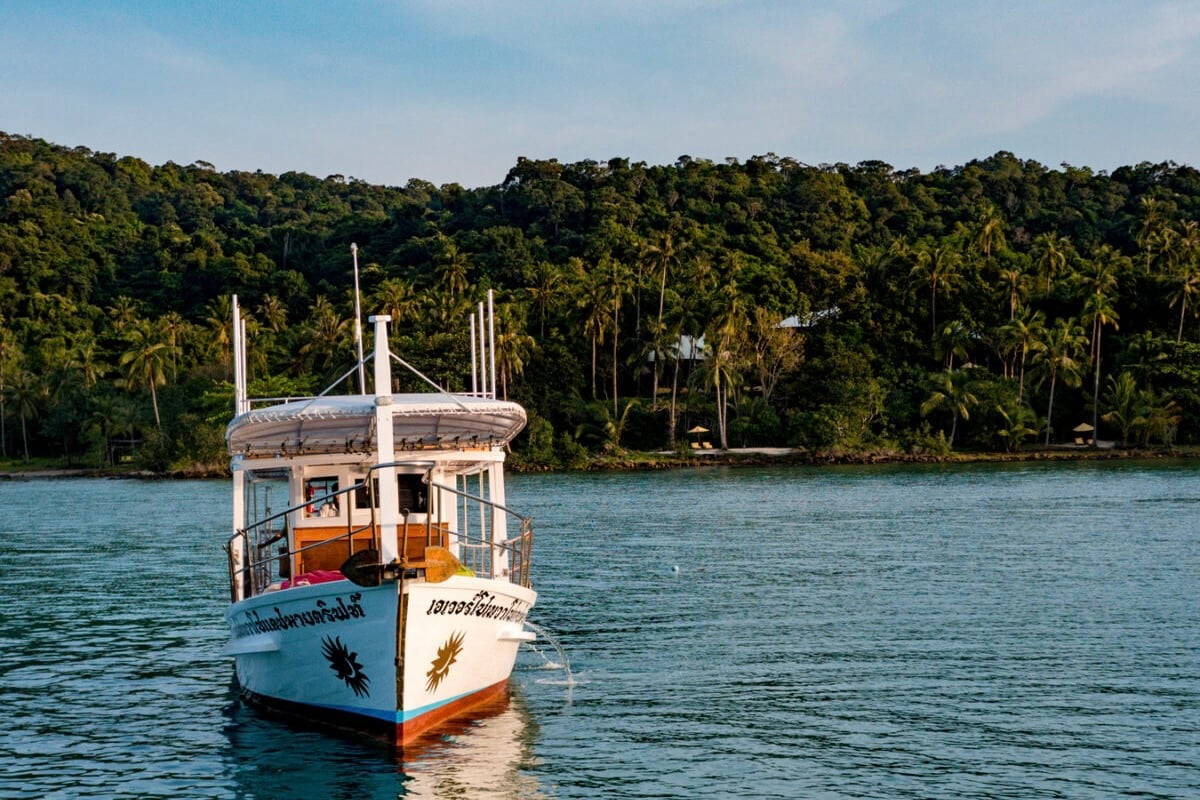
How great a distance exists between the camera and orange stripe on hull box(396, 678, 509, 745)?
16766 mm

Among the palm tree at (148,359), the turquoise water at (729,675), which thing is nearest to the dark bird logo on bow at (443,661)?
the turquoise water at (729,675)

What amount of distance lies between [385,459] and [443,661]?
2830 mm

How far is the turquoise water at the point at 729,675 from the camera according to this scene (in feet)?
53.6

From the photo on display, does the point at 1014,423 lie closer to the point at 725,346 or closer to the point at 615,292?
the point at 725,346

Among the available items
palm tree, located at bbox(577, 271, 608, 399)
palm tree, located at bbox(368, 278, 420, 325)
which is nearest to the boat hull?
palm tree, located at bbox(577, 271, 608, 399)

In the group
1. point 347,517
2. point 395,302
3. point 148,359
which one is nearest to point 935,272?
point 395,302

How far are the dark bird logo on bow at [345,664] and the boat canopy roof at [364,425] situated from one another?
3.12 metres

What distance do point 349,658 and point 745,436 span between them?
80425 mm

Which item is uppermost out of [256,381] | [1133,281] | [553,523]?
[1133,281]

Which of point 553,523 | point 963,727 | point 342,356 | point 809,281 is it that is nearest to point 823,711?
point 963,727

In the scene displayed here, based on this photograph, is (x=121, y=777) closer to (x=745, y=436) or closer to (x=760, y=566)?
(x=760, y=566)

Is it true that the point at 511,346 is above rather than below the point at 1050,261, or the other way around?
below

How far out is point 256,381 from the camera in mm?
100062

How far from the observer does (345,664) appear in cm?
1666
